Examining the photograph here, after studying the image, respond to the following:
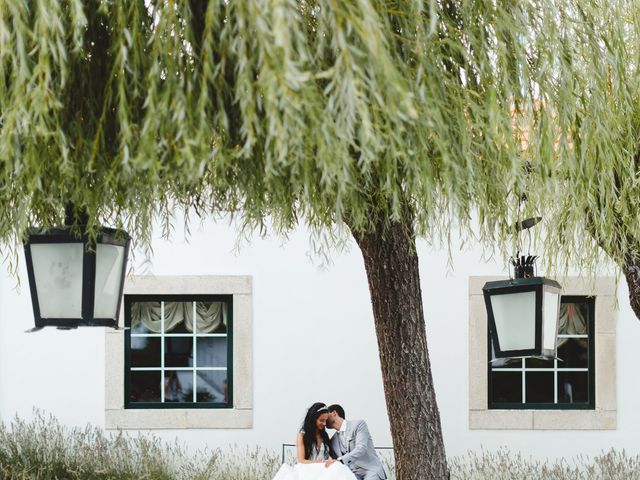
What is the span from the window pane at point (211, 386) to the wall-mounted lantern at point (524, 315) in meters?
5.72

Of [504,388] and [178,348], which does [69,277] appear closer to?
[178,348]

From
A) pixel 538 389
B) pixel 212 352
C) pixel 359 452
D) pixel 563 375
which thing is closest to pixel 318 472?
pixel 359 452

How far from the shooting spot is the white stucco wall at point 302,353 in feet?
35.4

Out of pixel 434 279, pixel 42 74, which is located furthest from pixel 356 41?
pixel 434 279

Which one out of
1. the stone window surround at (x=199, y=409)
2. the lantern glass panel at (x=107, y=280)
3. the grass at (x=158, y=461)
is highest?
the lantern glass panel at (x=107, y=280)

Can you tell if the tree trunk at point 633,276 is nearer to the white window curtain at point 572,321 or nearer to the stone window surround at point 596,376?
the stone window surround at point 596,376

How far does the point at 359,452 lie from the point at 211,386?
8.04ft

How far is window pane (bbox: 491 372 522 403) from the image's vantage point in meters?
11.1

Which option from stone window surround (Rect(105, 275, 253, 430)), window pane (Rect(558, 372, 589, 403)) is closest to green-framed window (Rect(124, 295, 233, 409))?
stone window surround (Rect(105, 275, 253, 430))

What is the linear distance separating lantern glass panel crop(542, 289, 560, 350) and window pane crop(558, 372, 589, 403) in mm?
5567

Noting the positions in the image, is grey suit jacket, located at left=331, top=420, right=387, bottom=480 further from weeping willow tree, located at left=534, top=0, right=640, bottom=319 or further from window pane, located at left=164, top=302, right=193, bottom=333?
weeping willow tree, located at left=534, top=0, right=640, bottom=319

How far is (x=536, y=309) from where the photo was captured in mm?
5602

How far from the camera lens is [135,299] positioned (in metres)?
11.1

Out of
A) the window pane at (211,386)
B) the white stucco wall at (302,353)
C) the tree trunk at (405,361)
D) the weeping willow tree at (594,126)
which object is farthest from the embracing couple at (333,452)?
the weeping willow tree at (594,126)
